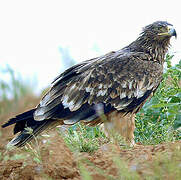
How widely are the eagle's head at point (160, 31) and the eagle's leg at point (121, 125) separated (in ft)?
4.43

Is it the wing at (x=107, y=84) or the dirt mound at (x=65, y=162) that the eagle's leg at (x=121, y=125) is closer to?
the wing at (x=107, y=84)

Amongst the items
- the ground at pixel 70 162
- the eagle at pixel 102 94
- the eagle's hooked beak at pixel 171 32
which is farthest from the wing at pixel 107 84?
the ground at pixel 70 162

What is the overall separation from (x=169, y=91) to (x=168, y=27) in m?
1.20

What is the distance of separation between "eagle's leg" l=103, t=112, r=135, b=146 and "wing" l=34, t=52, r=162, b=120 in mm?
108

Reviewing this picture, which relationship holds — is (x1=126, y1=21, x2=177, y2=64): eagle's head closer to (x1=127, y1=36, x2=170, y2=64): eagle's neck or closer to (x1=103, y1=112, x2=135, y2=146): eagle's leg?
(x1=127, y1=36, x2=170, y2=64): eagle's neck

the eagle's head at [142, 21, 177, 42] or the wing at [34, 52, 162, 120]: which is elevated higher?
the eagle's head at [142, 21, 177, 42]

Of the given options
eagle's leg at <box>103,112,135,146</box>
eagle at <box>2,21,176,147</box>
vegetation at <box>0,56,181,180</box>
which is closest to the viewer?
vegetation at <box>0,56,181,180</box>

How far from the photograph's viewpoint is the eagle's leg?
526cm

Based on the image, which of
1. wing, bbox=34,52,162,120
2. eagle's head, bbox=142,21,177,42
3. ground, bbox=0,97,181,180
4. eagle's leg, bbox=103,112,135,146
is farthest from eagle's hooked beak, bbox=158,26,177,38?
ground, bbox=0,97,181,180

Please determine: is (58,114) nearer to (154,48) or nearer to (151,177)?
(154,48)

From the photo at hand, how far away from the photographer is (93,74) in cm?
547

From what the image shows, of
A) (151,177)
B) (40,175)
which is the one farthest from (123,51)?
(151,177)

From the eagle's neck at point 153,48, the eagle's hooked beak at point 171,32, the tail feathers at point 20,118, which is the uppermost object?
the eagle's hooked beak at point 171,32

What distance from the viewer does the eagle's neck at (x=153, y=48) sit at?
6086 millimetres
